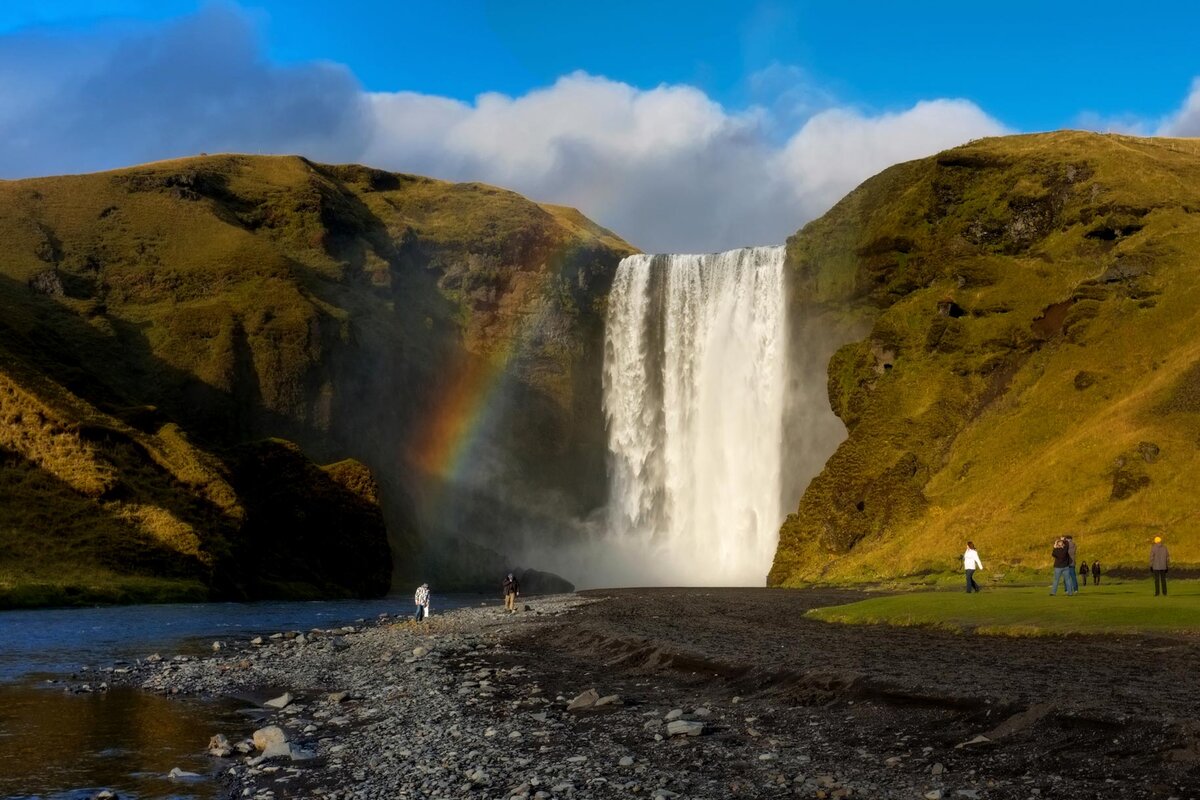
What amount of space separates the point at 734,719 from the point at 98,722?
13.4 meters

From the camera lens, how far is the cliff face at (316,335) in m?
97.8

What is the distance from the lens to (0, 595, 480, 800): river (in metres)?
16.8

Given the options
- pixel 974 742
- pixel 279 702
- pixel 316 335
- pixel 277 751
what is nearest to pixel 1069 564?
pixel 974 742

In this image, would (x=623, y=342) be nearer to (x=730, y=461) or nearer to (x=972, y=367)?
(x=730, y=461)

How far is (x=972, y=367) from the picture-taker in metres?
82.0

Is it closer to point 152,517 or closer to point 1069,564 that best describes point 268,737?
point 1069,564

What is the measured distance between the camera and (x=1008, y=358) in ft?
265

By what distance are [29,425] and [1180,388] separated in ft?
261

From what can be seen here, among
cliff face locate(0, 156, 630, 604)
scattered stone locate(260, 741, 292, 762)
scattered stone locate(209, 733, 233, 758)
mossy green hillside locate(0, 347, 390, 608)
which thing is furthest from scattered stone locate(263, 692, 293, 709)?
cliff face locate(0, 156, 630, 604)

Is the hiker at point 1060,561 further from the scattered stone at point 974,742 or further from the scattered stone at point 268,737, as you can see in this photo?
the scattered stone at point 268,737

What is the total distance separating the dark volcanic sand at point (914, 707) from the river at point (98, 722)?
7417 millimetres

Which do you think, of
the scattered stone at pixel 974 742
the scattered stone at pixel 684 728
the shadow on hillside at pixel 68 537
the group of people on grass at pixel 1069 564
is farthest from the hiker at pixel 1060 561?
the shadow on hillside at pixel 68 537

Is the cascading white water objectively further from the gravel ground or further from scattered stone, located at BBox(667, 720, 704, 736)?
scattered stone, located at BBox(667, 720, 704, 736)

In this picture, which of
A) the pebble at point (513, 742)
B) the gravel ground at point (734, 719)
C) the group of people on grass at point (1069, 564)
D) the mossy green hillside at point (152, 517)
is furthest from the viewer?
the mossy green hillside at point (152, 517)
